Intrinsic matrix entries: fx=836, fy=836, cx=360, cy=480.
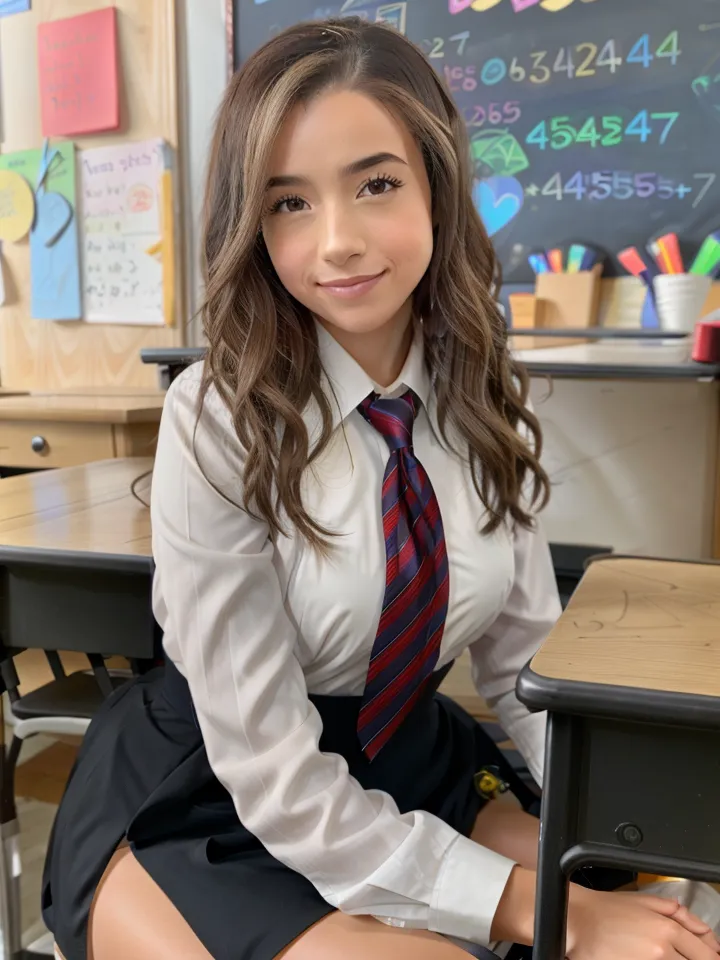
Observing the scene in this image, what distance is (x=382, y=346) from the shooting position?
89cm

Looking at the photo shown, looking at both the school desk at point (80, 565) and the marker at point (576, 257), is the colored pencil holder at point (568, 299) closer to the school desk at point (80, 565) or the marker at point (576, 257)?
the marker at point (576, 257)

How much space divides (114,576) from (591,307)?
121cm

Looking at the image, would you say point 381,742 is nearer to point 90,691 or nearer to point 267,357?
point 267,357

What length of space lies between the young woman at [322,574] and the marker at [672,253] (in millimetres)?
955

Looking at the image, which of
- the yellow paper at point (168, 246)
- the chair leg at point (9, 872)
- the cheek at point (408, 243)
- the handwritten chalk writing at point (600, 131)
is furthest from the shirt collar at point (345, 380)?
the yellow paper at point (168, 246)

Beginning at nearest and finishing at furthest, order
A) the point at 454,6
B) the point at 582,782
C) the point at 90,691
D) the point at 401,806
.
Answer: the point at 582,782, the point at 401,806, the point at 90,691, the point at 454,6

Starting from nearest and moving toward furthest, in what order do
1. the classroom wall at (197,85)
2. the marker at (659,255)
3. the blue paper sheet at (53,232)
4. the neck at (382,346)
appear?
the neck at (382,346) → the marker at (659,255) → the classroom wall at (197,85) → the blue paper sheet at (53,232)

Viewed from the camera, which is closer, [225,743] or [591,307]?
[225,743]

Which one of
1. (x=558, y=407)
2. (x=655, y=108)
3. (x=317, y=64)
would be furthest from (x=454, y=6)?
(x=317, y=64)

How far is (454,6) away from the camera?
6.10 ft

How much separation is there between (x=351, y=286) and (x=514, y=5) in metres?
1.36

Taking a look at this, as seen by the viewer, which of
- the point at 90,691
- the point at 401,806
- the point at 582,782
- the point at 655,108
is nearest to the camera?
the point at 582,782

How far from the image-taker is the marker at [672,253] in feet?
5.59

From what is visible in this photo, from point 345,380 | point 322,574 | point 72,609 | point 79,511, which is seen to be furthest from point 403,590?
point 79,511
